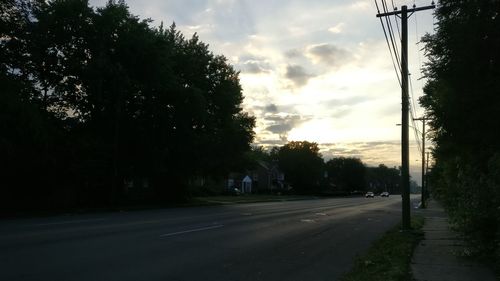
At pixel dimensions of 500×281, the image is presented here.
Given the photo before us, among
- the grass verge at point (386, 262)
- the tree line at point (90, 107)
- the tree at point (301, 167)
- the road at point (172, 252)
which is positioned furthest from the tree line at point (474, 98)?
the tree at point (301, 167)

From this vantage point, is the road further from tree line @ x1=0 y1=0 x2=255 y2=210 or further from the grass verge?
tree line @ x1=0 y1=0 x2=255 y2=210

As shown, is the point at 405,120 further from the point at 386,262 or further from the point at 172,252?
the point at 172,252

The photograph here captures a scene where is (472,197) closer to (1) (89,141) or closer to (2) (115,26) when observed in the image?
(1) (89,141)

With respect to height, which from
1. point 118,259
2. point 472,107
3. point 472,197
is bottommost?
point 118,259

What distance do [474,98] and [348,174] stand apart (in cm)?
14245

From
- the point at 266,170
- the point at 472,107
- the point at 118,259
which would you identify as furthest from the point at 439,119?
the point at 266,170

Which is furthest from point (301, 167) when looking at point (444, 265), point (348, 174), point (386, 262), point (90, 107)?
point (444, 265)

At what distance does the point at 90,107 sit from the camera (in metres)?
35.3

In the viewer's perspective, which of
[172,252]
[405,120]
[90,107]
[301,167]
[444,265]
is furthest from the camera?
[301,167]

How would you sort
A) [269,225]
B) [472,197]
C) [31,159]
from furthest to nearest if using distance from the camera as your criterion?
[31,159], [269,225], [472,197]

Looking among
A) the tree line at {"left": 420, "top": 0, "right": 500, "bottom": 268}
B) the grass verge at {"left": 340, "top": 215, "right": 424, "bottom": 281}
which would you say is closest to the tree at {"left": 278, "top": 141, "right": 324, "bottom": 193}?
the grass verge at {"left": 340, "top": 215, "right": 424, "bottom": 281}

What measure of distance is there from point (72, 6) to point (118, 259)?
88.1ft

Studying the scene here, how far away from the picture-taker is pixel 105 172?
112 ft

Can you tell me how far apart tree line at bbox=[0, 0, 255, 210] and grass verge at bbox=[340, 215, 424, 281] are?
17.7m
